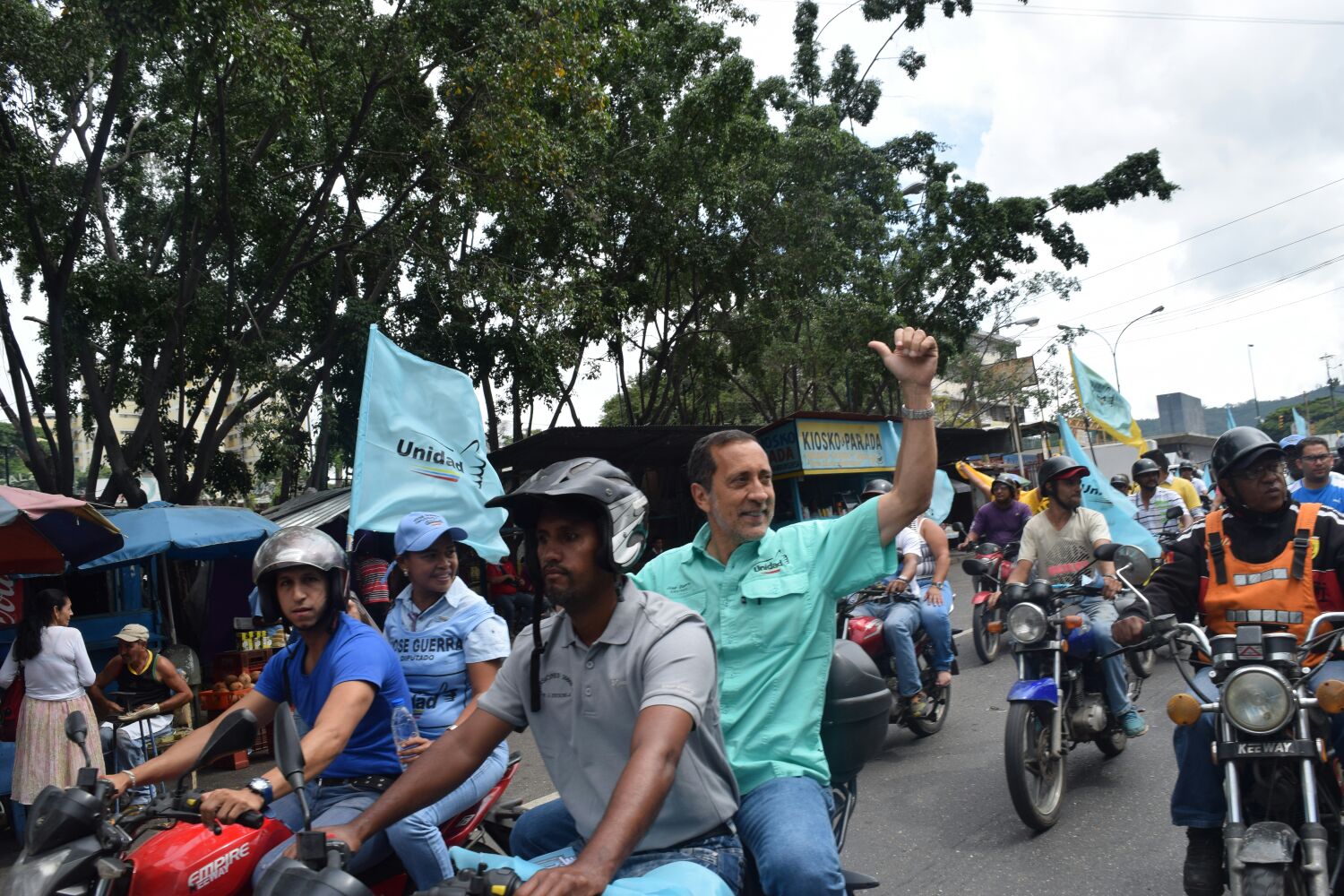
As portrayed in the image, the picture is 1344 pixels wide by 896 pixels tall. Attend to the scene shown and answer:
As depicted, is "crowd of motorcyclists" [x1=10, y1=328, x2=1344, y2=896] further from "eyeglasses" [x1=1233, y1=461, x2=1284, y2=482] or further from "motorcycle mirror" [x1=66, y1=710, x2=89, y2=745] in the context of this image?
"motorcycle mirror" [x1=66, y1=710, x2=89, y2=745]

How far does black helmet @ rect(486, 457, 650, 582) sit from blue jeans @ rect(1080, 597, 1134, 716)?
4.14m

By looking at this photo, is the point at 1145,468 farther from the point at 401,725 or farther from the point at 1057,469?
the point at 401,725

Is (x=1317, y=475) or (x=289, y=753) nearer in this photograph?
(x=289, y=753)

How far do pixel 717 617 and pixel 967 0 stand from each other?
938 inches

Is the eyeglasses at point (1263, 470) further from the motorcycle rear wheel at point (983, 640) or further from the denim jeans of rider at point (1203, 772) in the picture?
the motorcycle rear wheel at point (983, 640)

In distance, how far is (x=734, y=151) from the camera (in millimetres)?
18078

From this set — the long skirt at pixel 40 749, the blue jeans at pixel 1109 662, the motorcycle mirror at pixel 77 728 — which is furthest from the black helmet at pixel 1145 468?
the motorcycle mirror at pixel 77 728

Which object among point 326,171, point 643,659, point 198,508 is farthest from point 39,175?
point 643,659

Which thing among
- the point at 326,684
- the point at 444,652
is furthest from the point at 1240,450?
the point at 326,684

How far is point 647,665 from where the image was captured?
7.07 ft

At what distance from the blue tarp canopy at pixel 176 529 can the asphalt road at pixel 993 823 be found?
9.23 ft

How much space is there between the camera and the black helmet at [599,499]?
2180 millimetres

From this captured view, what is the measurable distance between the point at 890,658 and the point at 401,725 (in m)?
4.32

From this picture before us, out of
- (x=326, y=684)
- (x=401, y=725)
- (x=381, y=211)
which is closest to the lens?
(x=326, y=684)
